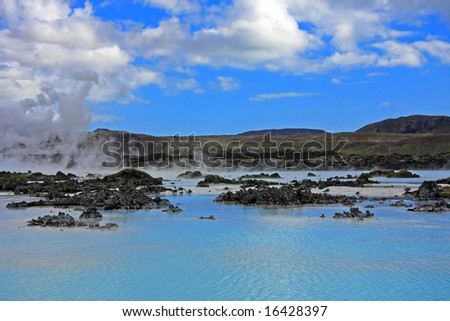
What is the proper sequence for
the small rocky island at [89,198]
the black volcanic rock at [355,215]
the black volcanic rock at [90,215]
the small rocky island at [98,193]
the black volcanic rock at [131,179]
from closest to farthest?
the small rocky island at [89,198], the black volcanic rock at [355,215], the black volcanic rock at [90,215], the small rocky island at [98,193], the black volcanic rock at [131,179]

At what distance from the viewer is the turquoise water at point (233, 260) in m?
12.2

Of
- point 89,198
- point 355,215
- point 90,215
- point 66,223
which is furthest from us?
point 89,198

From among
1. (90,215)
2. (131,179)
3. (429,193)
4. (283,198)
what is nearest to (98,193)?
(90,215)

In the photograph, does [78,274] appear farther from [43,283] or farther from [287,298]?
[287,298]

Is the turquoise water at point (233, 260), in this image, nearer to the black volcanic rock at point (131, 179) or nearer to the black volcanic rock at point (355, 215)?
the black volcanic rock at point (355, 215)

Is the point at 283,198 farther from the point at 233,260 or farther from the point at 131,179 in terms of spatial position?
the point at 131,179

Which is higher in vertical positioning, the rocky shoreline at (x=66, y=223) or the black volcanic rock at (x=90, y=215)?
the black volcanic rock at (x=90, y=215)

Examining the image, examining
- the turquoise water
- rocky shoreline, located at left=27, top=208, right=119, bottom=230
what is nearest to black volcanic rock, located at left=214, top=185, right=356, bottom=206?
the turquoise water

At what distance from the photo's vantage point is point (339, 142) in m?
157

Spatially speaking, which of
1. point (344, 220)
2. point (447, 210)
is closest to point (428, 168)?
point (447, 210)

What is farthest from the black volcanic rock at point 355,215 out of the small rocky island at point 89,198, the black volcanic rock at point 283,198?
the small rocky island at point 89,198

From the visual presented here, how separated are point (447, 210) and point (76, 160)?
5063 cm

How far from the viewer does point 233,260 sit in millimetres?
15445

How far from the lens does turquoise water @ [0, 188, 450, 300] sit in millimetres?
12242
